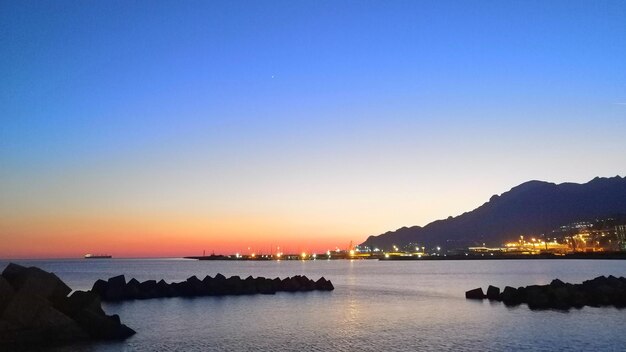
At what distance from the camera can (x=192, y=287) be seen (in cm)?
6284

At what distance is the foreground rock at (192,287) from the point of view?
58438mm

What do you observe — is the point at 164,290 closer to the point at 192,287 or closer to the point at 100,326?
the point at 192,287

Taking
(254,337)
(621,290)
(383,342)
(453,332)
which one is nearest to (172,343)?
(254,337)

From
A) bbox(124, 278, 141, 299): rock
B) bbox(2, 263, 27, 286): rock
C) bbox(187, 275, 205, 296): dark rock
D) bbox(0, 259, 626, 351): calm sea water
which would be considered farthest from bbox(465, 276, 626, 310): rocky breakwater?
bbox(2, 263, 27, 286): rock

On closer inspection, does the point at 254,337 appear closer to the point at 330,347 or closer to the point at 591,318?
the point at 330,347

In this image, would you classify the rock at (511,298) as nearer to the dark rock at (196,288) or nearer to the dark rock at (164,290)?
the dark rock at (196,288)

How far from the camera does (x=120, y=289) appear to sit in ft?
190

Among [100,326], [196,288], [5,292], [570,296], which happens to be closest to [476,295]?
[570,296]

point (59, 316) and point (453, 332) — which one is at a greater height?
point (59, 316)

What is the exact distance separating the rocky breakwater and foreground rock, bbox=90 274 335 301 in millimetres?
29099

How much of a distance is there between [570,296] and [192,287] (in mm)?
42663

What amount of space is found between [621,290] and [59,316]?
4884 centimetres

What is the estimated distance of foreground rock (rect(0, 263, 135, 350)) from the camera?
2814 centimetres

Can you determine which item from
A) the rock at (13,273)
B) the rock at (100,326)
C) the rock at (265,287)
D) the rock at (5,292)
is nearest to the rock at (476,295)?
the rock at (265,287)
